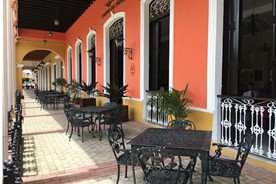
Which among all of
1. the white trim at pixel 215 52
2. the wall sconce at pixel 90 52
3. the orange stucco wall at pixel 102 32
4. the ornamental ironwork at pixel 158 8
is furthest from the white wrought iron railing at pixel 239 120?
the wall sconce at pixel 90 52

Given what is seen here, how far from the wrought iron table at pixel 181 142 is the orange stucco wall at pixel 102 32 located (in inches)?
178

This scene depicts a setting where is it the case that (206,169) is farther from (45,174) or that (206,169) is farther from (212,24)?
(212,24)

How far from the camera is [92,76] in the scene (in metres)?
13.0

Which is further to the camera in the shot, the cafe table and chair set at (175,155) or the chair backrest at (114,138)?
the chair backrest at (114,138)

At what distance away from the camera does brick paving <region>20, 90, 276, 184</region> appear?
3.49 m

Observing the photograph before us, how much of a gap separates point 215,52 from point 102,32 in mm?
6833

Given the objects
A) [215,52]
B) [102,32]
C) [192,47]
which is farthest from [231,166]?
[102,32]

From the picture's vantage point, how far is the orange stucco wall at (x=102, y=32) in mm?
7785

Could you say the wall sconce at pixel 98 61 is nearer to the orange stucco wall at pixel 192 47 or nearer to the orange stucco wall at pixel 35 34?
the orange stucco wall at pixel 192 47

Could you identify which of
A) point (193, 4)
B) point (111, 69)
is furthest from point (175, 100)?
point (111, 69)

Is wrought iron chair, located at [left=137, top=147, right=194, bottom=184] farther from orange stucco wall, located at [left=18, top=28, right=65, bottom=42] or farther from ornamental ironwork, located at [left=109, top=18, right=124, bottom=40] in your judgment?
orange stucco wall, located at [left=18, top=28, right=65, bottom=42]

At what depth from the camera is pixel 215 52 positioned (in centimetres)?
475

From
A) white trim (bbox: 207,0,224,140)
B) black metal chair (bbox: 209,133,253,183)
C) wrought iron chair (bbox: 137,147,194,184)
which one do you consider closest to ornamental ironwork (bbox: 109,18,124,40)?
white trim (bbox: 207,0,224,140)

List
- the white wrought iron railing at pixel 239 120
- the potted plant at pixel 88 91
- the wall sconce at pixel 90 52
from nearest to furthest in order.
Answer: the white wrought iron railing at pixel 239 120, the potted plant at pixel 88 91, the wall sconce at pixel 90 52
